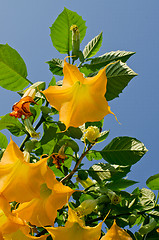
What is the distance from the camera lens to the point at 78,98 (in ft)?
4.60

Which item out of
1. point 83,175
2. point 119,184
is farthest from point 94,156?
point 83,175

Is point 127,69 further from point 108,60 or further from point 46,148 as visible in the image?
point 46,148

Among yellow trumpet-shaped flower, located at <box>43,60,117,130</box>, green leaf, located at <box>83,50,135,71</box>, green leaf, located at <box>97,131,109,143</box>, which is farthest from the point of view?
green leaf, located at <box>97,131,109,143</box>

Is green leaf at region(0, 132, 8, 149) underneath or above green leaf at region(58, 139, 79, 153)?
underneath

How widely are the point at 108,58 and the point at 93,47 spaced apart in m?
0.30

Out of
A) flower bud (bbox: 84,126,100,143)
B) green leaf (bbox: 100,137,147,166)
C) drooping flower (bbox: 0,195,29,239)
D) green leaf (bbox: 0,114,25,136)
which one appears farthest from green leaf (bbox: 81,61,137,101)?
drooping flower (bbox: 0,195,29,239)

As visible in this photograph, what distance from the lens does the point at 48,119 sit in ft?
5.49

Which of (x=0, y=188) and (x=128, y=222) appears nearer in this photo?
(x=0, y=188)

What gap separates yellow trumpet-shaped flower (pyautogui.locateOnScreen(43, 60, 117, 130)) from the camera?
125cm

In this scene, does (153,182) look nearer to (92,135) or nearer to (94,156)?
(94,156)

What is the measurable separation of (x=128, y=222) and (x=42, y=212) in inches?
28.0

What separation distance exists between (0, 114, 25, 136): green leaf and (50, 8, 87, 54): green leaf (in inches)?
23.4

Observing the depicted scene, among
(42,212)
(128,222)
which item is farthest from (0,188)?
(128,222)

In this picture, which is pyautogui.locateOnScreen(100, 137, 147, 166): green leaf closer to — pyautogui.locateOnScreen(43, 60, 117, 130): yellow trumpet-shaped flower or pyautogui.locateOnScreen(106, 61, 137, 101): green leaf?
pyautogui.locateOnScreen(106, 61, 137, 101): green leaf
